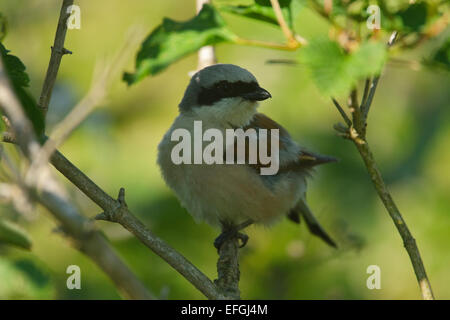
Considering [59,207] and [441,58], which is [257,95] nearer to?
[441,58]

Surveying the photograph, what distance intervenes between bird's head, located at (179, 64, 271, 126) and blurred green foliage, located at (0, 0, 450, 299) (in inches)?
16.2

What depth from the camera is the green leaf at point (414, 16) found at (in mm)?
1509

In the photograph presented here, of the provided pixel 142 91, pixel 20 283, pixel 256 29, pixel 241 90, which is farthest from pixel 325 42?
pixel 142 91

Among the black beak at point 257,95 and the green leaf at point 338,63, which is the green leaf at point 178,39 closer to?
the green leaf at point 338,63

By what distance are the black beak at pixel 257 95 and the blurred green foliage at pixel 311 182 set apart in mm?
362

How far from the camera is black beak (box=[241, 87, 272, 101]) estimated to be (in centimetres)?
316

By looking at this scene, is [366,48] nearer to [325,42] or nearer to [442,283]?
[325,42]

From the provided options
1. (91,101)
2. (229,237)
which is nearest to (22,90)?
(91,101)

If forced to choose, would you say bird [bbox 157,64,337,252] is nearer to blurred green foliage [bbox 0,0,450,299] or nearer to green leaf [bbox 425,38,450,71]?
blurred green foliage [bbox 0,0,450,299]

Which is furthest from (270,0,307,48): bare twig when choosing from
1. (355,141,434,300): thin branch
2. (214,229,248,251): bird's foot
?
(214,229,248,251): bird's foot

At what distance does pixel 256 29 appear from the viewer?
5.78m

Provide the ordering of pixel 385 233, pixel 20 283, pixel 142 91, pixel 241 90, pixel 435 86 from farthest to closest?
pixel 142 91, pixel 435 86, pixel 385 233, pixel 241 90, pixel 20 283

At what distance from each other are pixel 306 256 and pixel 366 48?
2102 millimetres

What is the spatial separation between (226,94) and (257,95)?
0.63 ft
